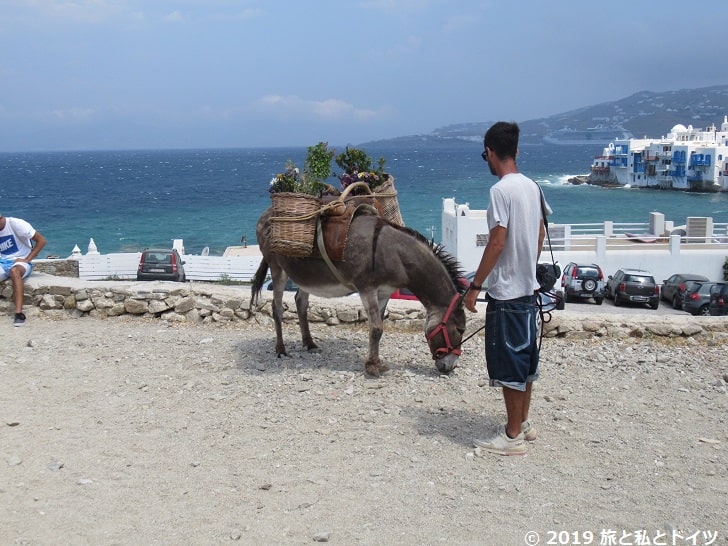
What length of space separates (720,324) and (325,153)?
548 centimetres

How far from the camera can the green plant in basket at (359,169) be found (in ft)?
29.9

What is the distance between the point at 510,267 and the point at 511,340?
0.55 meters

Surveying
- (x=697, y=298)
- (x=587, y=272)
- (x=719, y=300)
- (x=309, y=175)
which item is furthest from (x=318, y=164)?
(x=587, y=272)

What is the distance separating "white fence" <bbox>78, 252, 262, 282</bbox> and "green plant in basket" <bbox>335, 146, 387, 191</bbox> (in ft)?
89.4

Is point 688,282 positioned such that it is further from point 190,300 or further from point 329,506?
point 329,506

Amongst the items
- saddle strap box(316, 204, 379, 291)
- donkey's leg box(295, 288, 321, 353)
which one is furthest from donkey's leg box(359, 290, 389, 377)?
donkey's leg box(295, 288, 321, 353)

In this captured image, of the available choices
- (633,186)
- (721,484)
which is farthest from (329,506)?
(633,186)

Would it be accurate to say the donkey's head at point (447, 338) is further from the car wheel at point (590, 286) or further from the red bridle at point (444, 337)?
the car wheel at point (590, 286)

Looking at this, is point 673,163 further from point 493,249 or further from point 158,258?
point 493,249

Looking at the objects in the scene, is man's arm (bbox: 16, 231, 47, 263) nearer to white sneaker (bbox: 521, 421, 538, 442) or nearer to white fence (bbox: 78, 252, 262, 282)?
white sneaker (bbox: 521, 421, 538, 442)

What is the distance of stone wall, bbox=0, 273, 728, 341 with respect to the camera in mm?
10023

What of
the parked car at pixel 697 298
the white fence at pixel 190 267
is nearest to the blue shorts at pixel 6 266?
the parked car at pixel 697 298

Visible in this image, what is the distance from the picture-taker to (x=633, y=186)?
145250 mm

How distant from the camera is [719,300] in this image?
90.9ft
